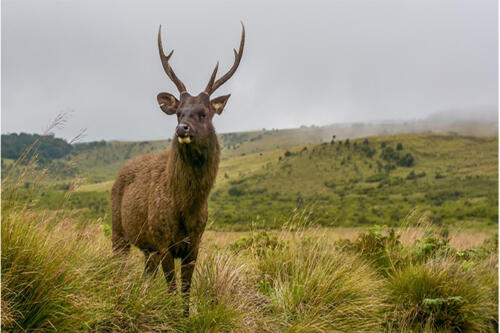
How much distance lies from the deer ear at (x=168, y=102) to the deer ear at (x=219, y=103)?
0.49 metres

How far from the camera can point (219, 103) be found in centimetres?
493

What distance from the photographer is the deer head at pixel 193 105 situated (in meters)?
4.00

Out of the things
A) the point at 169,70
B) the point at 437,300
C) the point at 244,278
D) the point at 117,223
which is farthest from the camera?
the point at 117,223

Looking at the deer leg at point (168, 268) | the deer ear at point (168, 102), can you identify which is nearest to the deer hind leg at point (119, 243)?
the deer leg at point (168, 268)

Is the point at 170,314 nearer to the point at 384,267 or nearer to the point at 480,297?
the point at 384,267

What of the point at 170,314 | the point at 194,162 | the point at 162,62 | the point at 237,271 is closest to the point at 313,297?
the point at 237,271

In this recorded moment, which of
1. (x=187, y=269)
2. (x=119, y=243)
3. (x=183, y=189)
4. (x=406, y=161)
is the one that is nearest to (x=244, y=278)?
(x=187, y=269)

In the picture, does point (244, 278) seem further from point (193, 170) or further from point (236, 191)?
point (236, 191)

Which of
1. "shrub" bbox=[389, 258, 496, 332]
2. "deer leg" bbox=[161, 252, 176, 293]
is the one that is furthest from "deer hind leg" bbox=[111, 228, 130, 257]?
"shrub" bbox=[389, 258, 496, 332]

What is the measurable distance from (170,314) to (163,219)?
42.6 inches

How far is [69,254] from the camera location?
3357 millimetres

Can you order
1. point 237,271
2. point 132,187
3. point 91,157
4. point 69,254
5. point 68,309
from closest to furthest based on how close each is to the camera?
point 68,309
point 69,254
point 237,271
point 132,187
point 91,157

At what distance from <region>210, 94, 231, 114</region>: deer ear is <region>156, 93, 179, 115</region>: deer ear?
49 cm

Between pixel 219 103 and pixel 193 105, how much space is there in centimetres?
67
